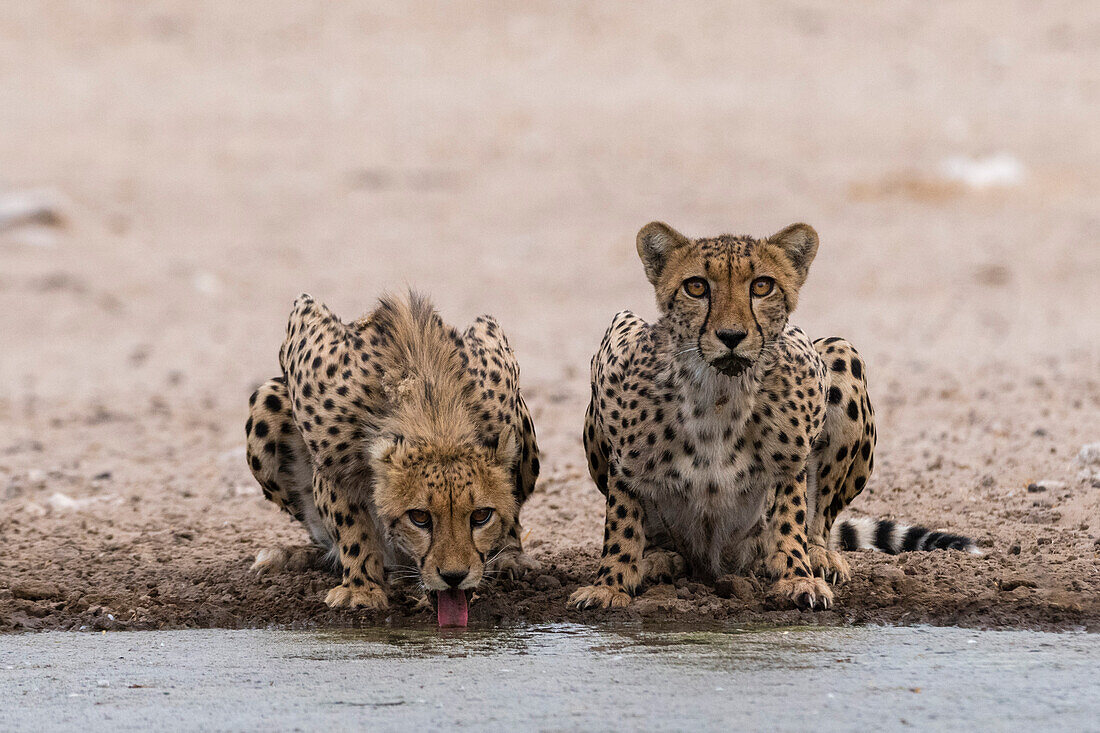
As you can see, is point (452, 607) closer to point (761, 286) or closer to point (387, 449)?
point (387, 449)

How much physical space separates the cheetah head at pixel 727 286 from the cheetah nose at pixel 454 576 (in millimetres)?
824

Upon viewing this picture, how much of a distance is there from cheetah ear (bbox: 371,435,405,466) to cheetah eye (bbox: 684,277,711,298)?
86 centimetres

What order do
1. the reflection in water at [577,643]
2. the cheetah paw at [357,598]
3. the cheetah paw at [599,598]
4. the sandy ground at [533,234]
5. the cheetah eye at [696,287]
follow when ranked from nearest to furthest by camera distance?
the reflection in water at [577,643] < the cheetah eye at [696,287] < the cheetah paw at [599,598] < the cheetah paw at [357,598] < the sandy ground at [533,234]

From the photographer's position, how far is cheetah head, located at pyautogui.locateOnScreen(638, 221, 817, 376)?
12.5 feet

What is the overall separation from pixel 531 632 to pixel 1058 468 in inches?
102

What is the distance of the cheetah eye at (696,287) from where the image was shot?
388cm

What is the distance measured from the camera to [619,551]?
14.0ft

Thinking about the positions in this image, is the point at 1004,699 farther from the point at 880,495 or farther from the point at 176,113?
the point at 176,113

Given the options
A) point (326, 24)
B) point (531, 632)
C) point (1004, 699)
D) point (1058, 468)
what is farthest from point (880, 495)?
point (326, 24)

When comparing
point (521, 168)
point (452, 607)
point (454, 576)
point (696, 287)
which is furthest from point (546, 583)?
point (521, 168)

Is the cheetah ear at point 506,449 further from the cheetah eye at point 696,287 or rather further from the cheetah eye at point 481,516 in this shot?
the cheetah eye at point 696,287

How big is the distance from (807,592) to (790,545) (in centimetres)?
24

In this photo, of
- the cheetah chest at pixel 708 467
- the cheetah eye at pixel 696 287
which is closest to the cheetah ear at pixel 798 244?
the cheetah eye at pixel 696 287

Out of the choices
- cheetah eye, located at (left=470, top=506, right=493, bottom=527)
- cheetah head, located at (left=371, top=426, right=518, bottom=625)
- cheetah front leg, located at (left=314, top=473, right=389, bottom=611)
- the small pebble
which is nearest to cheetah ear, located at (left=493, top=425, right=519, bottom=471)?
cheetah head, located at (left=371, top=426, right=518, bottom=625)
